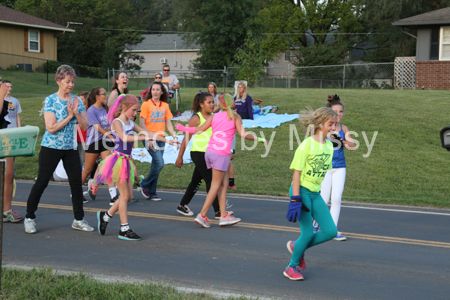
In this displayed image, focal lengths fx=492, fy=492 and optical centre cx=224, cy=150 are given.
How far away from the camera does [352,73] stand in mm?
34969

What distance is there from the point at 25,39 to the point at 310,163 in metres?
36.0

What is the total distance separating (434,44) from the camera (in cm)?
2897

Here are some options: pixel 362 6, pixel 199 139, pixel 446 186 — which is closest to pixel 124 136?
pixel 199 139

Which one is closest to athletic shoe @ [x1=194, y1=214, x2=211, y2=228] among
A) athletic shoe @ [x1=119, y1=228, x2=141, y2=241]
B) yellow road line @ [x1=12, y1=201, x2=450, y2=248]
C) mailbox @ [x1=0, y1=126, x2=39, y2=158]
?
yellow road line @ [x1=12, y1=201, x2=450, y2=248]

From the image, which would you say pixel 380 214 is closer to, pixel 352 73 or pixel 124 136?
pixel 124 136

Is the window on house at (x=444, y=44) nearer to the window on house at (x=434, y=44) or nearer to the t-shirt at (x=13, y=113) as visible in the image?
the window on house at (x=434, y=44)

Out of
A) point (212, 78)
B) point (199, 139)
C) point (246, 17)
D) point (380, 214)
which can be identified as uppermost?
point (246, 17)

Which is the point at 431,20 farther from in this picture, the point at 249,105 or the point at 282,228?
the point at 282,228

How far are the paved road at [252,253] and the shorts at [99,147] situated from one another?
1.08m

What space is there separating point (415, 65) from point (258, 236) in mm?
25797

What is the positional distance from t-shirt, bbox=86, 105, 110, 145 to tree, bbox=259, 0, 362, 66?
40.7m

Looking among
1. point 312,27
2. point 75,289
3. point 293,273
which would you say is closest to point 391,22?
point 312,27

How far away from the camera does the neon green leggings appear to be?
520cm

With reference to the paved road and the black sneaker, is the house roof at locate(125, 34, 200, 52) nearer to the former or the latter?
the paved road
